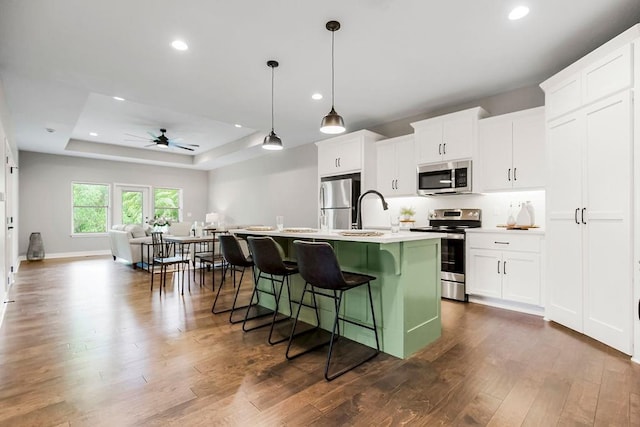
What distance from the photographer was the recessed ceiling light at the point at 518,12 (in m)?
2.44

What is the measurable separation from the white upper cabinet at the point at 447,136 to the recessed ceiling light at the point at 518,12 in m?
1.52

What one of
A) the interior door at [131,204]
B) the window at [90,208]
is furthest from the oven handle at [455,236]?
the window at [90,208]

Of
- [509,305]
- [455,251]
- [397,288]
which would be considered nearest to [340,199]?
[455,251]

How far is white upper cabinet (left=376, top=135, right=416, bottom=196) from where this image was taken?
4750 mm

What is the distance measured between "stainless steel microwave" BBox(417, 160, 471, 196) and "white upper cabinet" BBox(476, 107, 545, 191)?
0.17 meters

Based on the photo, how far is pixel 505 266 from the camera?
361cm

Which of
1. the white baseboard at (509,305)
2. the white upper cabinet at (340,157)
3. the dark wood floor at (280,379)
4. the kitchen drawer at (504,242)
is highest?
the white upper cabinet at (340,157)

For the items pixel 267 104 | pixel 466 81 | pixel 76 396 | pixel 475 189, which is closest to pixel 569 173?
pixel 475 189

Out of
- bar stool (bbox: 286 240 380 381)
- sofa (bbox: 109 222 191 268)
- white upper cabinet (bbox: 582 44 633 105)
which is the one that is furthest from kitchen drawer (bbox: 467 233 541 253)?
sofa (bbox: 109 222 191 268)

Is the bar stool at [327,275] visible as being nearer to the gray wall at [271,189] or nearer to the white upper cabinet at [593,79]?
the white upper cabinet at [593,79]

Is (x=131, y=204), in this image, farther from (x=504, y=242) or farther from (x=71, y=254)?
(x=504, y=242)

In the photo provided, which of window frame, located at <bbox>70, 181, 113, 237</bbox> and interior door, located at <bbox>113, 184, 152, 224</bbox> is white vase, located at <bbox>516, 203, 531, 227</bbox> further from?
window frame, located at <bbox>70, 181, 113, 237</bbox>

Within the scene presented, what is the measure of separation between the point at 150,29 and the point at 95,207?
7.78 m

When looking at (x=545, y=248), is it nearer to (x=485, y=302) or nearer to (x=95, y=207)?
(x=485, y=302)
